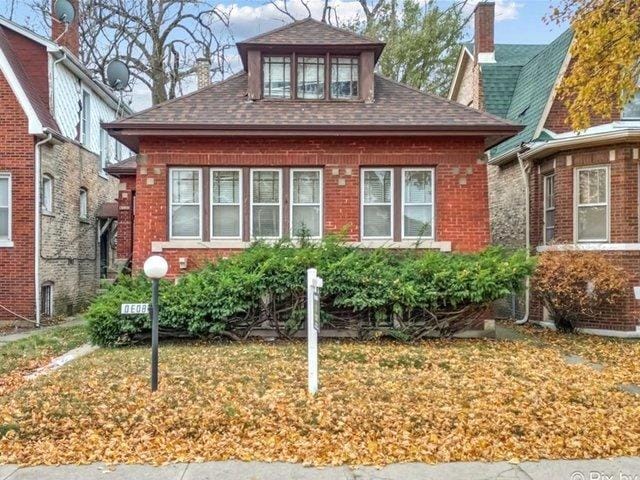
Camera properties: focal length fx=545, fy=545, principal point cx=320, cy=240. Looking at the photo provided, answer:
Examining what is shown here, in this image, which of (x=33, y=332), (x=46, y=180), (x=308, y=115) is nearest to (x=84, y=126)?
(x=46, y=180)

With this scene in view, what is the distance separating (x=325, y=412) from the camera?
5613mm

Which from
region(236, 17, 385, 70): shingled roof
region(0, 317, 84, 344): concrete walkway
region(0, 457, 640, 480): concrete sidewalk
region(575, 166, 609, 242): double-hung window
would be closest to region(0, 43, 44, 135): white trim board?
region(0, 317, 84, 344): concrete walkway

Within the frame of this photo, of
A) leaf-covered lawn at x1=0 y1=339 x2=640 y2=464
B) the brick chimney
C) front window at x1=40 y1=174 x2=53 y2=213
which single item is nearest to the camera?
leaf-covered lawn at x1=0 y1=339 x2=640 y2=464

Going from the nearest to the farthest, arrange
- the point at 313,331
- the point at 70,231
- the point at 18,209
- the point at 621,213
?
1. the point at 313,331
2. the point at 621,213
3. the point at 18,209
4. the point at 70,231

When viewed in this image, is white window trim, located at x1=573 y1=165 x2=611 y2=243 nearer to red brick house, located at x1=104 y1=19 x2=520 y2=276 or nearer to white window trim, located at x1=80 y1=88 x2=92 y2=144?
red brick house, located at x1=104 y1=19 x2=520 y2=276

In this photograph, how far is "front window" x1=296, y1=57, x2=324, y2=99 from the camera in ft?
40.3

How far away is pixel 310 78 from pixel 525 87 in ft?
23.9

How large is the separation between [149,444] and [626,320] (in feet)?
34.5

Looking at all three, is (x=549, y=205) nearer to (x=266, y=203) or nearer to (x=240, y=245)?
(x=266, y=203)

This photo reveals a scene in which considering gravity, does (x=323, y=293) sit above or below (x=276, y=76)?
below

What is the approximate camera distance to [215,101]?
1193cm

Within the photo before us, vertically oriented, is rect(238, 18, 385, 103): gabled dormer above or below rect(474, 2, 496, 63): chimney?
below

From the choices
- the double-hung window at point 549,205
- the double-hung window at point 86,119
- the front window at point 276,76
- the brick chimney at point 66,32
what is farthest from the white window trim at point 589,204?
the brick chimney at point 66,32

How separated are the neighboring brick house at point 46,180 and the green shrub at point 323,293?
448cm
